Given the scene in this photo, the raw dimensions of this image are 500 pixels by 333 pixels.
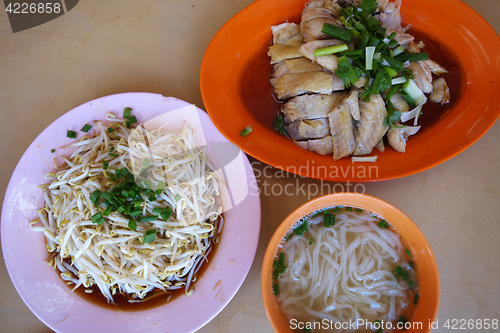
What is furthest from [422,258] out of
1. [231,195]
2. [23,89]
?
[23,89]

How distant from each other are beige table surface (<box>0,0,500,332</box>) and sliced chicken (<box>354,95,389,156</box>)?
0.78ft

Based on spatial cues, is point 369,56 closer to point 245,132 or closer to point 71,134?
point 245,132

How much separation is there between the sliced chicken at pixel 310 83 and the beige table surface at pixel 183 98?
0.44 meters

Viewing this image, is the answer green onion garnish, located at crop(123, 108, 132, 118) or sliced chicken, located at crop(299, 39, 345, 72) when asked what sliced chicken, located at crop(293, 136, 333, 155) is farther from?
green onion garnish, located at crop(123, 108, 132, 118)

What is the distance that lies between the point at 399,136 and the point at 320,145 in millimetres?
384

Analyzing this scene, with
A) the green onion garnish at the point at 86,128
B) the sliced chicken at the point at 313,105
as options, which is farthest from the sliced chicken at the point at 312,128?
the green onion garnish at the point at 86,128

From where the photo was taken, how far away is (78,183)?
4.58ft

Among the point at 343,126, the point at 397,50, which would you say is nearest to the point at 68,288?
the point at 343,126

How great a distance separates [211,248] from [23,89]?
154 centimetres

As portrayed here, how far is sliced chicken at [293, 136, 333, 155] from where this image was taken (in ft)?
4.89

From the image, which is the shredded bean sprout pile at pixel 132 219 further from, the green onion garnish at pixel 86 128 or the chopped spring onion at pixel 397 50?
the chopped spring onion at pixel 397 50

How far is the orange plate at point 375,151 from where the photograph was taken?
1.42 meters

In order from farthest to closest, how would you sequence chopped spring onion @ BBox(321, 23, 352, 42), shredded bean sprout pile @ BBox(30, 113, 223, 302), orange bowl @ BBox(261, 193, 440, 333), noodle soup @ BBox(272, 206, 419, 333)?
chopped spring onion @ BBox(321, 23, 352, 42)
shredded bean sprout pile @ BBox(30, 113, 223, 302)
noodle soup @ BBox(272, 206, 419, 333)
orange bowl @ BBox(261, 193, 440, 333)

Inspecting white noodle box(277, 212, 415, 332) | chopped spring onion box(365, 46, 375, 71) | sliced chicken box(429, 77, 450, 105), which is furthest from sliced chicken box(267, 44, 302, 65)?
white noodle box(277, 212, 415, 332)
